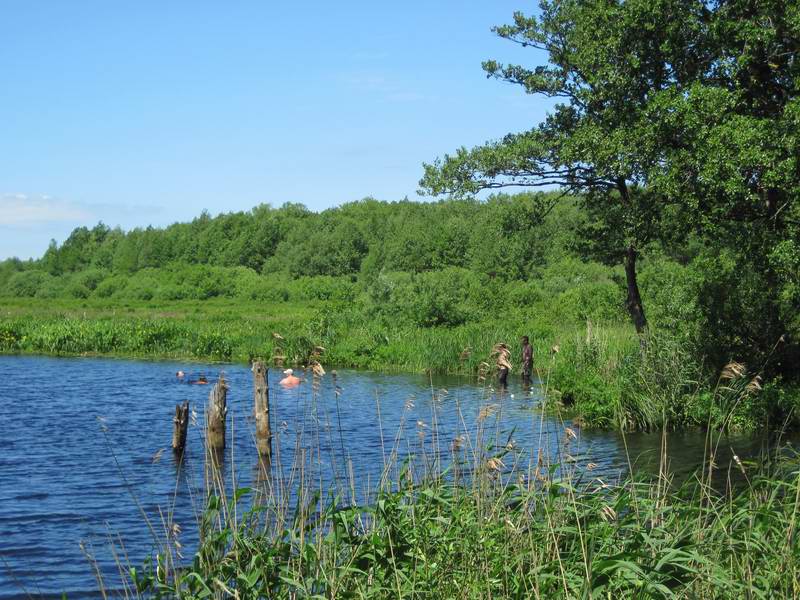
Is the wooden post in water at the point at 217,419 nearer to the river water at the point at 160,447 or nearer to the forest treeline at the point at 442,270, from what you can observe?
the river water at the point at 160,447

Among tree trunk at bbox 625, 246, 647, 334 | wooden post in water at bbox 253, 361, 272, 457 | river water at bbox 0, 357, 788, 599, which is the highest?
tree trunk at bbox 625, 246, 647, 334

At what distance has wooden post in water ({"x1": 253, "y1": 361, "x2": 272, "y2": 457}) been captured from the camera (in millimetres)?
15836

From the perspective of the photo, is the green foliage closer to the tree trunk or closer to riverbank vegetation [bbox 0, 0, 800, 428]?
riverbank vegetation [bbox 0, 0, 800, 428]

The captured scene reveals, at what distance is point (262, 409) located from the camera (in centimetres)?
1655

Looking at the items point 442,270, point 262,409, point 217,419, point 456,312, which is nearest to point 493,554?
point 262,409

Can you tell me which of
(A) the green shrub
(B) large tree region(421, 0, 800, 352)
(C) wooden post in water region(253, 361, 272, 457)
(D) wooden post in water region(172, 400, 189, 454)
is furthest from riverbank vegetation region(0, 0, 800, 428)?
(A) the green shrub

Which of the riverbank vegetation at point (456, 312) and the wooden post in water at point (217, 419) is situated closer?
the wooden post in water at point (217, 419)

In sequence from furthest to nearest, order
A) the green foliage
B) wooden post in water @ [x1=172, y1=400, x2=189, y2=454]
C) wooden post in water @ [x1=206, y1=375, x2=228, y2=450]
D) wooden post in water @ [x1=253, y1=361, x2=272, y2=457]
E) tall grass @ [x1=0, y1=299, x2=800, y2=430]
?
tall grass @ [x1=0, y1=299, x2=800, y2=430] < wooden post in water @ [x1=172, y1=400, x2=189, y2=454] < wooden post in water @ [x1=206, y1=375, x2=228, y2=450] < wooden post in water @ [x1=253, y1=361, x2=272, y2=457] < the green foliage

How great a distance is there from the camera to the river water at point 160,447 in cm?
1102

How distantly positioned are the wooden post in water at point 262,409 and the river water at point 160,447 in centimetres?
42

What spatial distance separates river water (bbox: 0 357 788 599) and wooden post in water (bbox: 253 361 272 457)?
1.38 feet

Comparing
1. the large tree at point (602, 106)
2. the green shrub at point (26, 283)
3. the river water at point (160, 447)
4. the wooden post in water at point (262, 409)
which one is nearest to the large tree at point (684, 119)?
the large tree at point (602, 106)

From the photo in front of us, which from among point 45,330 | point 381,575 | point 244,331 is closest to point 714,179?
point 381,575

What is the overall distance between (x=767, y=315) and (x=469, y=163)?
7912 mm
